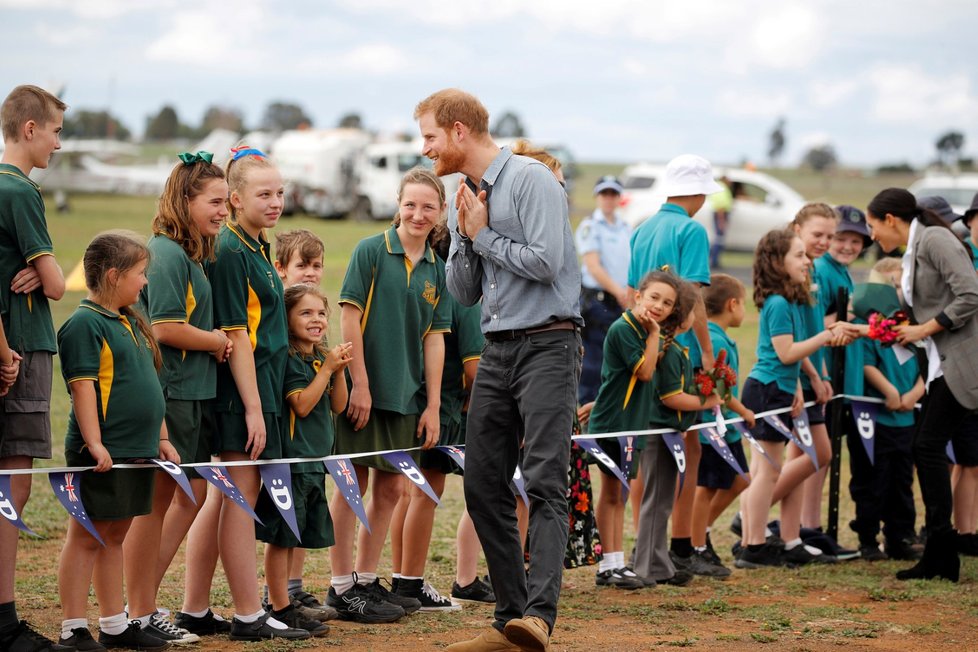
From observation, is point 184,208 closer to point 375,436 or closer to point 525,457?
point 375,436

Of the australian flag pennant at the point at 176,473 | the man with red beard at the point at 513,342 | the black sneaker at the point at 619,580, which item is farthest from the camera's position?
the black sneaker at the point at 619,580

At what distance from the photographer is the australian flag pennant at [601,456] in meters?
6.60

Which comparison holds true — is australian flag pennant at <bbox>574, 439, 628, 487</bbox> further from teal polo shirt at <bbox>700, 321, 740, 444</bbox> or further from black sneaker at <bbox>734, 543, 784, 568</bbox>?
black sneaker at <bbox>734, 543, 784, 568</bbox>

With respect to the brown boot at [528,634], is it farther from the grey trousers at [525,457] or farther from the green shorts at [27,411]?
the green shorts at [27,411]

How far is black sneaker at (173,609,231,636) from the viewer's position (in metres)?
5.51

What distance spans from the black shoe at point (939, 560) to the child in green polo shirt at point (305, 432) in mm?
3546

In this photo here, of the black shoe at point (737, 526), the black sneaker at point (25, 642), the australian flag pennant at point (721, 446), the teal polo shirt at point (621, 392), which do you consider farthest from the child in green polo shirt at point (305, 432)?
the black shoe at point (737, 526)

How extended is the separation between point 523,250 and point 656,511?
253 cm

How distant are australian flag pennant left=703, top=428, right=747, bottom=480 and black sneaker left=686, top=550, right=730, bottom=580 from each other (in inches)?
21.9

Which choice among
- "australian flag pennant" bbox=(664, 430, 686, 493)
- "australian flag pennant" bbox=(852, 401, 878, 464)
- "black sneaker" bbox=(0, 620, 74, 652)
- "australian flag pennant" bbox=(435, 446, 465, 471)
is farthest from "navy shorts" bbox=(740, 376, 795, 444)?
"black sneaker" bbox=(0, 620, 74, 652)

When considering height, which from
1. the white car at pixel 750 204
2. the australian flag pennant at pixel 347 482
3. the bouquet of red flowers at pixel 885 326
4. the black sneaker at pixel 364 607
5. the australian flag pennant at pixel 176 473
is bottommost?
the black sneaker at pixel 364 607

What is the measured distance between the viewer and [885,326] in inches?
294

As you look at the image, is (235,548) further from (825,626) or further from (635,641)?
(825,626)

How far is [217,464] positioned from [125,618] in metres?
0.73
